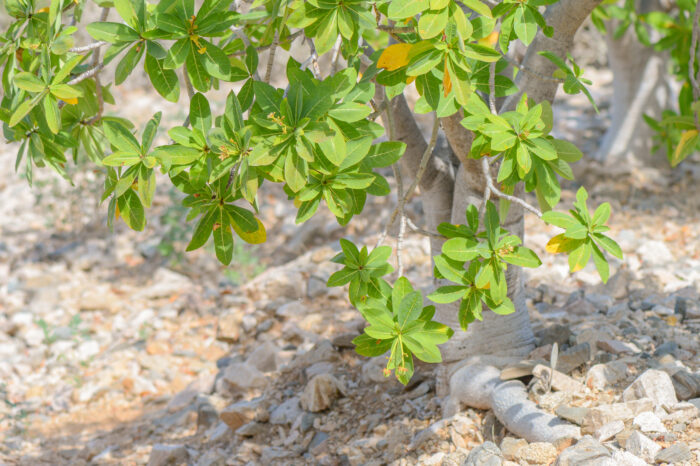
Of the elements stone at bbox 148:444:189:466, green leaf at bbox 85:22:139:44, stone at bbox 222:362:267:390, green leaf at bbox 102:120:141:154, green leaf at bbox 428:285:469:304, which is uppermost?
green leaf at bbox 85:22:139:44

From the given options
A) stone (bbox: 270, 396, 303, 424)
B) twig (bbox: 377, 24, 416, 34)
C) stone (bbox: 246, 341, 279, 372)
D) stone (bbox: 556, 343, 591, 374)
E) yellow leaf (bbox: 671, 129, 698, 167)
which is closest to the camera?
twig (bbox: 377, 24, 416, 34)

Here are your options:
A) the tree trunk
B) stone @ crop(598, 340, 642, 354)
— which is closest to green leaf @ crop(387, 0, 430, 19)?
stone @ crop(598, 340, 642, 354)

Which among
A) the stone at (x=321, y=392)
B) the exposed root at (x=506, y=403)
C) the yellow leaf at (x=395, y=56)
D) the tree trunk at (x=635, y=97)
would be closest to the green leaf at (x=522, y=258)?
the yellow leaf at (x=395, y=56)

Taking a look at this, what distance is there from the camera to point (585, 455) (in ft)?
6.64

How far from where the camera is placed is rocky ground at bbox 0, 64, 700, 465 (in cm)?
250

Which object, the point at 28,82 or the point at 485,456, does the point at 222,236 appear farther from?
the point at 485,456

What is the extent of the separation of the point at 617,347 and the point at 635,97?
3.98 m

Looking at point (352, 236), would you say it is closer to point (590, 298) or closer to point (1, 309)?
point (590, 298)

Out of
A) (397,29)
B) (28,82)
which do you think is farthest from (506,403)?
(28,82)

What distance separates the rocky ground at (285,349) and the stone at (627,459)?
14mm

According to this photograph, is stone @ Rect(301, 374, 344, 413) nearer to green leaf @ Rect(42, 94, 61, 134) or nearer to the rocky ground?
the rocky ground

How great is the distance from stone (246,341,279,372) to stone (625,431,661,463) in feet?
7.03

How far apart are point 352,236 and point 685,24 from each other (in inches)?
106

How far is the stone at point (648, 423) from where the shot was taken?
215 centimetres
